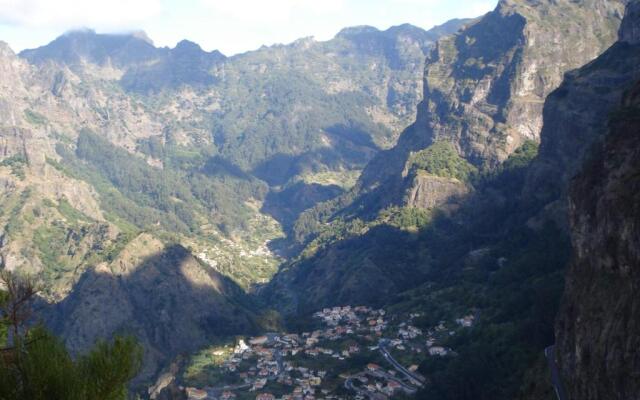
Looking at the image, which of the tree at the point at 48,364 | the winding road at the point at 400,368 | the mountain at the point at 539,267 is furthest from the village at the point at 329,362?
the tree at the point at 48,364

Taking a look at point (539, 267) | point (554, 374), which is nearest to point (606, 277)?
point (554, 374)

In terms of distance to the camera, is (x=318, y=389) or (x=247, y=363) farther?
(x=247, y=363)

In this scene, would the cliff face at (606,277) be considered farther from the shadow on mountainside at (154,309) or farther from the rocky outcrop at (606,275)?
the shadow on mountainside at (154,309)

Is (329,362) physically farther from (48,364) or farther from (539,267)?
(48,364)

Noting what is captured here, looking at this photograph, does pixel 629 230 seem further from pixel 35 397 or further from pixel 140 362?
pixel 35 397

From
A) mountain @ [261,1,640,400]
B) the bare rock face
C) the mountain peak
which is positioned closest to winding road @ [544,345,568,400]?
mountain @ [261,1,640,400]

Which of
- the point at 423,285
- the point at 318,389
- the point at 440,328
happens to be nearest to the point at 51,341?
the point at 318,389
